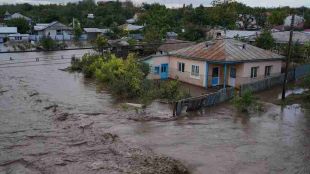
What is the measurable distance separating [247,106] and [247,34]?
34.2 metres

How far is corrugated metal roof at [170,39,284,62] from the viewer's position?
28047 millimetres

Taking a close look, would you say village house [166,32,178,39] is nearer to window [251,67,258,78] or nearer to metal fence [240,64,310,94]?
metal fence [240,64,310,94]

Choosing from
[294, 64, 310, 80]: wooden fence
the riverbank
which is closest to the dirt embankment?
the riverbank

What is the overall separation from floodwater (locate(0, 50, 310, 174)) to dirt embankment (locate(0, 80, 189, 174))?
0.15 feet

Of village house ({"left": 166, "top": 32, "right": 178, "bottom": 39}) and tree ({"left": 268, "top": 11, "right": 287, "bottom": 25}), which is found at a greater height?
tree ({"left": 268, "top": 11, "right": 287, "bottom": 25})

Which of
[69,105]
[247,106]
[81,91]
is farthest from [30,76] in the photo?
[247,106]

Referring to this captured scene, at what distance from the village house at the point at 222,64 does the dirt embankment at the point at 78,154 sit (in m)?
12.0

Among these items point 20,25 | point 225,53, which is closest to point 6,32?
point 20,25

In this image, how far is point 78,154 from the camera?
15.2 meters

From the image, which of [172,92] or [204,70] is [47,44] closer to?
[204,70]

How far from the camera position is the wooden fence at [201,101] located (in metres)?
20.9

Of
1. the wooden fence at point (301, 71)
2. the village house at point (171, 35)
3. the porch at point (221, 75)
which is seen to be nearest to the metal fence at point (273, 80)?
the wooden fence at point (301, 71)

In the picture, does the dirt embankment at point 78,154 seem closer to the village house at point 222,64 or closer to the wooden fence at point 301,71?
the village house at point 222,64

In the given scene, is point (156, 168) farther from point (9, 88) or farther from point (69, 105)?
point (9, 88)
